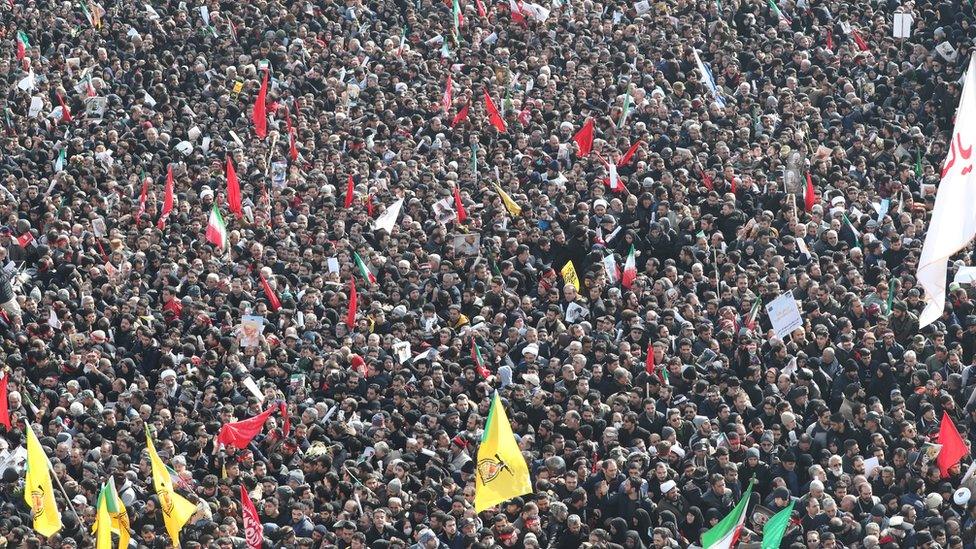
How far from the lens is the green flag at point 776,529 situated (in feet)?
51.1

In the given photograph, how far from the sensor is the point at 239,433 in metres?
18.2

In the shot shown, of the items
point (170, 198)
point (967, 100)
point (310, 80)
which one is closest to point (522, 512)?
point (967, 100)

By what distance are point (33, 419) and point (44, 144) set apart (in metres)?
7.01

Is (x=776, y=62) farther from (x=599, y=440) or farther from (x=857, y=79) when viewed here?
(x=599, y=440)

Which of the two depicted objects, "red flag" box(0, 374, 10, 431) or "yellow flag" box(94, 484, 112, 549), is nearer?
"yellow flag" box(94, 484, 112, 549)

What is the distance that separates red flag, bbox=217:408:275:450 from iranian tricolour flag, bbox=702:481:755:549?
466 cm

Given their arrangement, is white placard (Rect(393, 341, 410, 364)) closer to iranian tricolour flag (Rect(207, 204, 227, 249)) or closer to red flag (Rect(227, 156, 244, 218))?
iranian tricolour flag (Rect(207, 204, 227, 249))

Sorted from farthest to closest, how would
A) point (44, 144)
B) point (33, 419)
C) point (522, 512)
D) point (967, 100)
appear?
point (44, 144), point (33, 419), point (522, 512), point (967, 100)

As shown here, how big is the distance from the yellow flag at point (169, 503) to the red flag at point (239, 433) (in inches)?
55.5

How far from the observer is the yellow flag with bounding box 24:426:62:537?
650 inches

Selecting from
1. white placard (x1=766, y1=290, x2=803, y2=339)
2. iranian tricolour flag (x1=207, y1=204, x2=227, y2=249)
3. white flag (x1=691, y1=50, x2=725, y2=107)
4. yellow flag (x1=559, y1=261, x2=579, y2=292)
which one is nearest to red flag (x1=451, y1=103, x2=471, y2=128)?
white flag (x1=691, y1=50, x2=725, y2=107)

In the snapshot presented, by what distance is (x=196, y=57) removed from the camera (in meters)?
28.1

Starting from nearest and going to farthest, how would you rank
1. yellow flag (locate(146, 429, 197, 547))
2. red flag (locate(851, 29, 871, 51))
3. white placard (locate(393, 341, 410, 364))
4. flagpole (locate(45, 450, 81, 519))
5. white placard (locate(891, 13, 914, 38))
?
yellow flag (locate(146, 429, 197, 547)) → flagpole (locate(45, 450, 81, 519)) → white placard (locate(393, 341, 410, 364)) → white placard (locate(891, 13, 914, 38)) → red flag (locate(851, 29, 871, 51))

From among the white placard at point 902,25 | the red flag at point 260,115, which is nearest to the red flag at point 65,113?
the red flag at point 260,115
